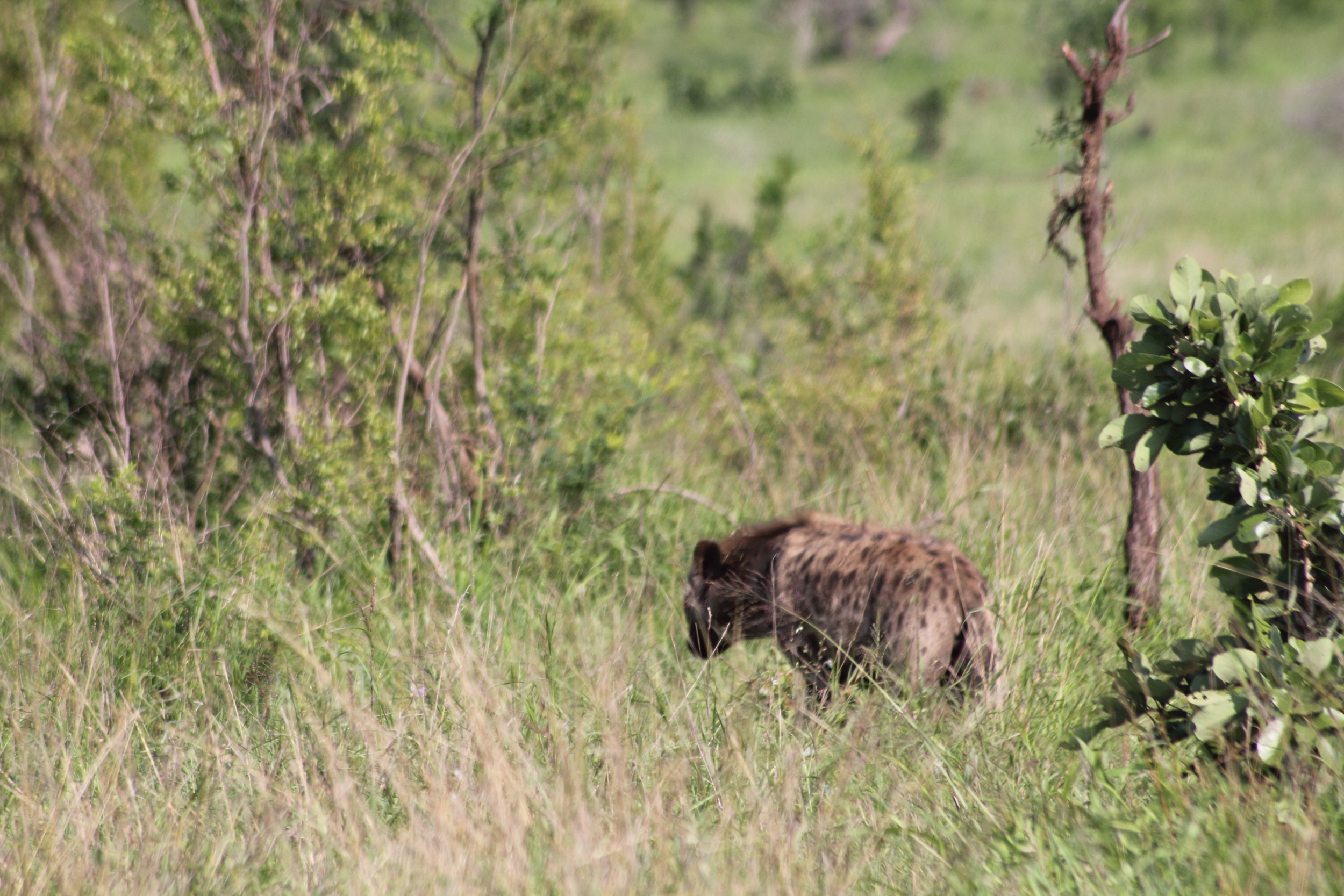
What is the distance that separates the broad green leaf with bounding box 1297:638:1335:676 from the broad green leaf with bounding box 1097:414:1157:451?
678 mm

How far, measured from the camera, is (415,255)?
198 inches

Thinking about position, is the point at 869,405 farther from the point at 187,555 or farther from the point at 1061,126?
the point at 187,555

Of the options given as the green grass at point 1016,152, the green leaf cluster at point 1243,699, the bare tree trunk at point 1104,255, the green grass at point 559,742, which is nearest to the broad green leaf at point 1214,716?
the green leaf cluster at point 1243,699

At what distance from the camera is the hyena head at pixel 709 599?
4031mm

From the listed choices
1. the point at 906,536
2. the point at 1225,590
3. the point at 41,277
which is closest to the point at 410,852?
the point at 906,536

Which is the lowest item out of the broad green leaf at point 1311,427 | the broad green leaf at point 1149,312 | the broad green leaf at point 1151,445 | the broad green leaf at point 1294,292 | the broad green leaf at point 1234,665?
the broad green leaf at point 1234,665

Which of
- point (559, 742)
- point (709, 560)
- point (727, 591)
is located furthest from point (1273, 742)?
point (709, 560)

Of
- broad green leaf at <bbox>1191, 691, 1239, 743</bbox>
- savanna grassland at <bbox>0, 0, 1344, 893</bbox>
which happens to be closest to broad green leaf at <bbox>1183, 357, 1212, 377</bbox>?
broad green leaf at <bbox>1191, 691, 1239, 743</bbox>

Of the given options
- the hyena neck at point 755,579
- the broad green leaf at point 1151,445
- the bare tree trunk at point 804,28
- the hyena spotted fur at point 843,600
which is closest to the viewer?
the broad green leaf at point 1151,445

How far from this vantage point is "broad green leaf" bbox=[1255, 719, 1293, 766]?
2.48 meters

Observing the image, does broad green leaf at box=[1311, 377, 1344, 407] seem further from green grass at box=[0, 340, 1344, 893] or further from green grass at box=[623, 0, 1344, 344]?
green grass at box=[623, 0, 1344, 344]

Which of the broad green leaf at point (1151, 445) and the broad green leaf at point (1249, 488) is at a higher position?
the broad green leaf at point (1151, 445)

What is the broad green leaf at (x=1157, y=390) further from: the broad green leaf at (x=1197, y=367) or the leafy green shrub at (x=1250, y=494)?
the broad green leaf at (x=1197, y=367)

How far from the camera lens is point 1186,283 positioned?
2.79 metres
